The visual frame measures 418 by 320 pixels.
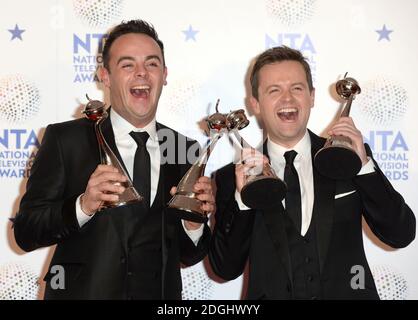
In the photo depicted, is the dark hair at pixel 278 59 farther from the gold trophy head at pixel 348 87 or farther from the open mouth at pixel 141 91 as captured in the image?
the open mouth at pixel 141 91

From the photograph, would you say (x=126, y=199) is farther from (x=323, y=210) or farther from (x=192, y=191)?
(x=323, y=210)

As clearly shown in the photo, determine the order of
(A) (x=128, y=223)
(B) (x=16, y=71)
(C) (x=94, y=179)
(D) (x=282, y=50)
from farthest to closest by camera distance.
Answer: (B) (x=16, y=71), (D) (x=282, y=50), (A) (x=128, y=223), (C) (x=94, y=179)

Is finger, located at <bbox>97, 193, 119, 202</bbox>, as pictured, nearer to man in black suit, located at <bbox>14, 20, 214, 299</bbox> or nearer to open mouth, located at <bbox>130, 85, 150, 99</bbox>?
man in black suit, located at <bbox>14, 20, 214, 299</bbox>

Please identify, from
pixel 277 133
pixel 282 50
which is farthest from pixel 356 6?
pixel 277 133

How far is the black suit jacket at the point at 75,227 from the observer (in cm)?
205

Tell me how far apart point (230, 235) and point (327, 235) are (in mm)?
356

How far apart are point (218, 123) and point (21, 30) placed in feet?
4.47

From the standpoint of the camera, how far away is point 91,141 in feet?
7.18

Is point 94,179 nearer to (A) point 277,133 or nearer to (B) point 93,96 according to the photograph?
(A) point 277,133

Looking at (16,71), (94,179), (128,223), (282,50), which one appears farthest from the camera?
(16,71)

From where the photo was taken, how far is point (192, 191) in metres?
2.07

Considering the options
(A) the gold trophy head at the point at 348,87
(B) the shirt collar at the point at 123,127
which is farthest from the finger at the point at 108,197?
(A) the gold trophy head at the point at 348,87

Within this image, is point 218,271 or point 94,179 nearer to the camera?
point 94,179

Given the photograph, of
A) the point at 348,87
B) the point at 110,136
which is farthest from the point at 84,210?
the point at 348,87
